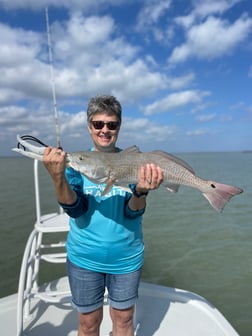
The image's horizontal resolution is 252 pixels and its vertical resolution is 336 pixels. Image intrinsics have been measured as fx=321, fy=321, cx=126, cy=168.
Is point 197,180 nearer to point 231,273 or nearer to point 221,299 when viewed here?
point 221,299

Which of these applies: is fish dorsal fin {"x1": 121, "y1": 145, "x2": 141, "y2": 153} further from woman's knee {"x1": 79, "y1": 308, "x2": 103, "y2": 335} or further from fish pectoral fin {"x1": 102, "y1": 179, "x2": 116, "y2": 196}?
woman's knee {"x1": 79, "y1": 308, "x2": 103, "y2": 335}

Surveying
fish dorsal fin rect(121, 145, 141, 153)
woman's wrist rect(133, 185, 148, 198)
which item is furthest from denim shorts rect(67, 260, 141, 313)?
fish dorsal fin rect(121, 145, 141, 153)

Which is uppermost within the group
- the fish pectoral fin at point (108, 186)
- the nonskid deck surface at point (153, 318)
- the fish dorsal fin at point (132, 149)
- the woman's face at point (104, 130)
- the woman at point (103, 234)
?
the woman's face at point (104, 130)

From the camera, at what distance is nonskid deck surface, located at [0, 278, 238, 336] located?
13.8 ft

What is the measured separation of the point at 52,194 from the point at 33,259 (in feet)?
60.6

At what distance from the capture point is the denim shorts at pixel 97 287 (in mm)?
2988

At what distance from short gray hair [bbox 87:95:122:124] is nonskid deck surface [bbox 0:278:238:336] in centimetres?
279

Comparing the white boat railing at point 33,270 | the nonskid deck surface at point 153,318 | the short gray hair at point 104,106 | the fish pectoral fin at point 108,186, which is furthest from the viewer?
the nonskid deck surface at point 153,318

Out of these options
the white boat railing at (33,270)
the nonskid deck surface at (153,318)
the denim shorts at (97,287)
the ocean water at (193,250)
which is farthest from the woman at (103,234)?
the ocean water at (193,250)

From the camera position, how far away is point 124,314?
3.13 m

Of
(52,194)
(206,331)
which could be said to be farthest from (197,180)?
(52,194)

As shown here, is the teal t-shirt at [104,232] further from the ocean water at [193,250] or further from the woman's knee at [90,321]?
the ocean water at [193,250]

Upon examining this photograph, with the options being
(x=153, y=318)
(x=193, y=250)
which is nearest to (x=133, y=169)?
(x=153, y=318)

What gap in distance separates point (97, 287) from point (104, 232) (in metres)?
0.56
